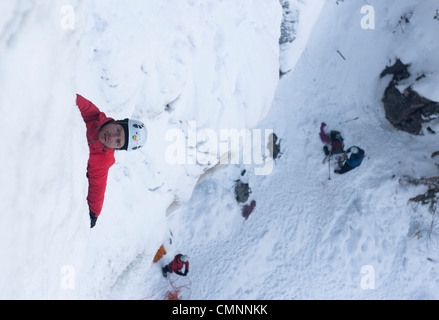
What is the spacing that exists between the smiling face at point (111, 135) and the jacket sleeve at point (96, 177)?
0.49 feet

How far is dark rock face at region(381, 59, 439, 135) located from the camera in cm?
870

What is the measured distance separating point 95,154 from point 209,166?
342cm

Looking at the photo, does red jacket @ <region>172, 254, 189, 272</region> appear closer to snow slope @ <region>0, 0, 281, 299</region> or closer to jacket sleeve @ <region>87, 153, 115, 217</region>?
snow slope @ <region>0, 0, 281, 299</region>

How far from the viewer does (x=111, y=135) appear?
3.45 meters

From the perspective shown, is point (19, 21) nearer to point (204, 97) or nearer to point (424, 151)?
point (204, 97)

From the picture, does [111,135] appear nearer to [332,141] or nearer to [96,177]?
[96,177]

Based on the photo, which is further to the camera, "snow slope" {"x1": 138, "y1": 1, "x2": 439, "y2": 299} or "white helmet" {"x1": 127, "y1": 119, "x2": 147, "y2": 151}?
"snow slope" {"x1": 138, "y1": 1, "x2": 439, "y2": 299}

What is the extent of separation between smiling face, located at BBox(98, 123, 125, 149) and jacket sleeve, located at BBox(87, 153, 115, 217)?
0.49 feet

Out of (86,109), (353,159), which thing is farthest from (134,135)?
(353,159)

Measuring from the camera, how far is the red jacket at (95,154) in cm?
346

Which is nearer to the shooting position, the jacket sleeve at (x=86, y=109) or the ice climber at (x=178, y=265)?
the jacket sleeve at (x=86, y=109)
